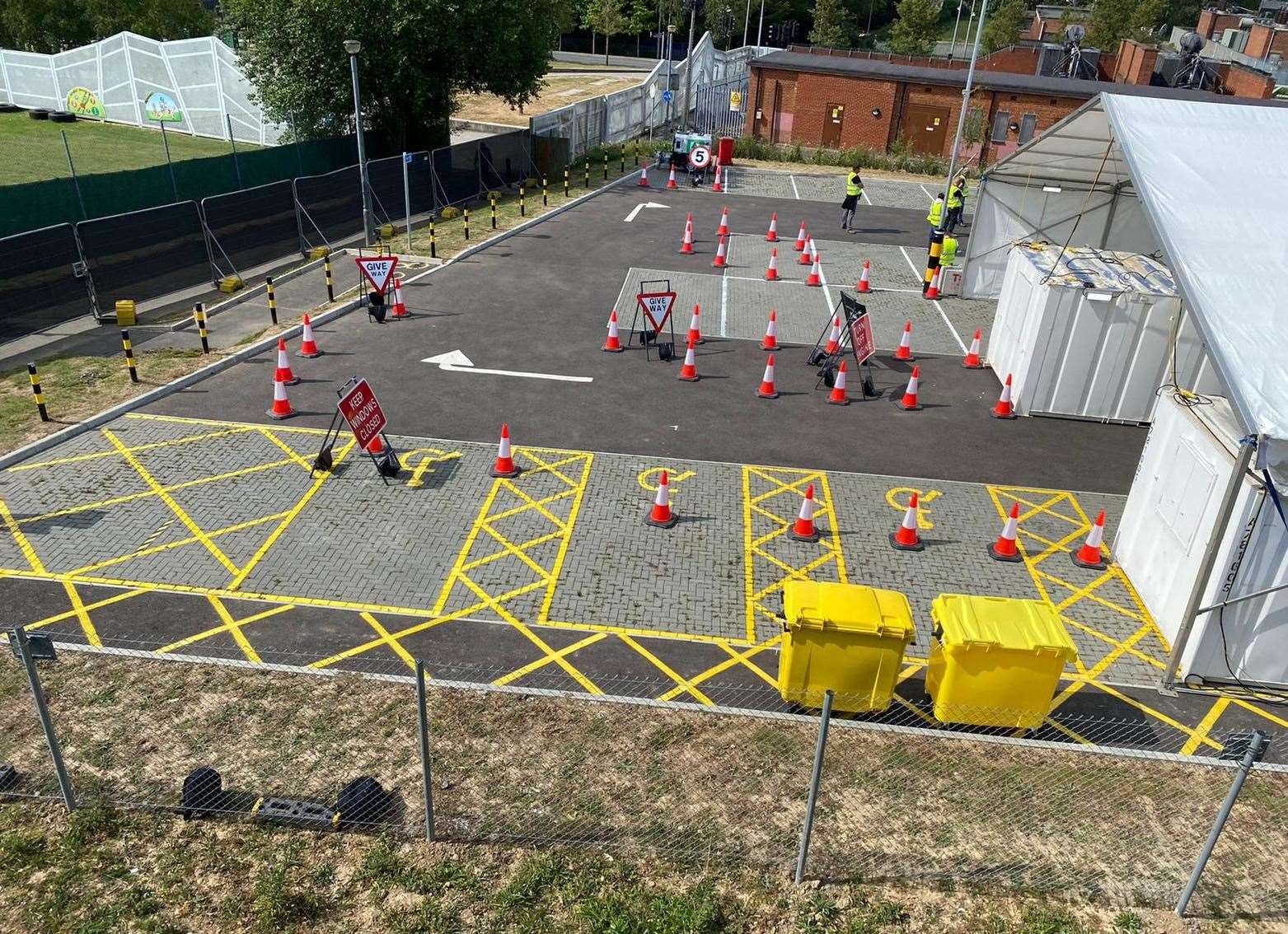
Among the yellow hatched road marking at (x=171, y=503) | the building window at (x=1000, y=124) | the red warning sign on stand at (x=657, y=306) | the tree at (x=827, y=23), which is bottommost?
the yellow hatched road marking at (x=171, y=503)

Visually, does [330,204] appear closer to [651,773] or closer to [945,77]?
[651,773]

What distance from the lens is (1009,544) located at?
38.4ft

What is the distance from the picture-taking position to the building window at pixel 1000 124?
138ft

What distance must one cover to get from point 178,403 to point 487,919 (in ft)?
37.3

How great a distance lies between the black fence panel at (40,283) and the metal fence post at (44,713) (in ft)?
43.4

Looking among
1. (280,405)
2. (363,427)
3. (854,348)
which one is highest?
(854,348)

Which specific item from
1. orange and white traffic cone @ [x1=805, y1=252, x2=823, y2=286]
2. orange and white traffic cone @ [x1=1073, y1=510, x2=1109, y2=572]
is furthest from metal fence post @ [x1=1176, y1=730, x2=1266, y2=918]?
orange and white traffic cone @ [x1=805, y1=252, x2=823, y2=286]

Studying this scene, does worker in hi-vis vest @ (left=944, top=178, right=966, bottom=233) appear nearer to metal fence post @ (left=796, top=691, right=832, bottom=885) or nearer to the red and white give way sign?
the red and white give way sign

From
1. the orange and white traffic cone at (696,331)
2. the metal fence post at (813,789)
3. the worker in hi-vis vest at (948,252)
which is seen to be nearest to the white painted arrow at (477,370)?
the orange and white traffic cone at (696,331)

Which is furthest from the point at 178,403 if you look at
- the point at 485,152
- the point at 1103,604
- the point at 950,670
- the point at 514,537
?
the point at 485,152

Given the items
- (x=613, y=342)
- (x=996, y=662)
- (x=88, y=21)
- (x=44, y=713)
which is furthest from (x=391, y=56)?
(x=88, y=21)

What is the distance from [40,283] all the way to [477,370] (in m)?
8.99

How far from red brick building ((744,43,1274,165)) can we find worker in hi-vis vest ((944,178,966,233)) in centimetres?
1818

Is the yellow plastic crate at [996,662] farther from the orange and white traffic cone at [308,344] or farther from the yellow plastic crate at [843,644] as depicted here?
the orange and white traffic cone at [308,344]
